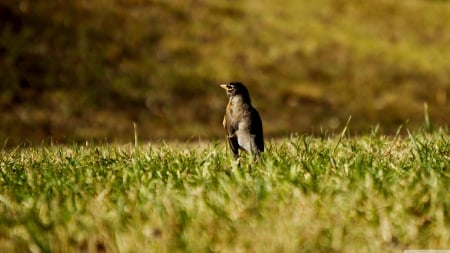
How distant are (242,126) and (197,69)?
15.7 m

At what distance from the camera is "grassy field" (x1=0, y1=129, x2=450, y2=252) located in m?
4.21

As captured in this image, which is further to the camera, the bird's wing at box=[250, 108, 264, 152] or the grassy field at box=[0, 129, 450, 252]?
the bird's wing at box=[250, 108, 264, 152]

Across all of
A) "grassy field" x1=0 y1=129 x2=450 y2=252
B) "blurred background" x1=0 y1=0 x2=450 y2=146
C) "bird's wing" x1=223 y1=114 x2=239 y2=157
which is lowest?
"grassy field" x1=0 y1=129 x2=450 y2=252

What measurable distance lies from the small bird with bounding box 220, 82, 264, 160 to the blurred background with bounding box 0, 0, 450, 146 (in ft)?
34.8

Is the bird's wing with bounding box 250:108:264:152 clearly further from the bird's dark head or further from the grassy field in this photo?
the grassy field

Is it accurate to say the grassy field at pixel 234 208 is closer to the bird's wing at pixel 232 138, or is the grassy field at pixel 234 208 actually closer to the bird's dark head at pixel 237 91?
A: the bird's wing at pixel 232 138

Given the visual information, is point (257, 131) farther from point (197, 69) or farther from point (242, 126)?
point (197, 69)

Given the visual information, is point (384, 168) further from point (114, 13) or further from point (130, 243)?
point (114, 13)

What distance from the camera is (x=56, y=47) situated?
Answer: 21281 millimetres

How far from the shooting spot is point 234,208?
464 centimetres

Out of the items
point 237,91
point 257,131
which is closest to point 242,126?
point 257,131

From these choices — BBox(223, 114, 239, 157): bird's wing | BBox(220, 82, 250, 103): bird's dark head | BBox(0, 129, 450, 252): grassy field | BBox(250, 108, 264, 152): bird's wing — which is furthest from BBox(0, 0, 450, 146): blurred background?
BBox(0, 129, 450, 252): grassy field

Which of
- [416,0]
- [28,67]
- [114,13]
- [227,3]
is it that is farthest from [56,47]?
[416,0]

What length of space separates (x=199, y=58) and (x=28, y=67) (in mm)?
5112
